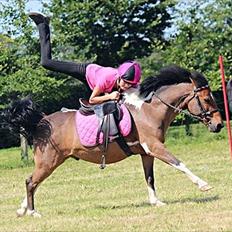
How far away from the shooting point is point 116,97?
35.7 ft

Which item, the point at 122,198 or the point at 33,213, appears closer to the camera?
the point at 33,213

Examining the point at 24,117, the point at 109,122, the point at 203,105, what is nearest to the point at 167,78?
the point at 203,105

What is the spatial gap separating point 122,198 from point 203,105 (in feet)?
8.69

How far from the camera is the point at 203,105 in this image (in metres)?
10.9

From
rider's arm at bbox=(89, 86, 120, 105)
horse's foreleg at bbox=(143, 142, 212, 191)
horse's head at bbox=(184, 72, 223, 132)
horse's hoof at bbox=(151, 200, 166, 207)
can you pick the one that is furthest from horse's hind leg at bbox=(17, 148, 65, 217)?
horse's head at bbox=(184, 72, 223, 132)

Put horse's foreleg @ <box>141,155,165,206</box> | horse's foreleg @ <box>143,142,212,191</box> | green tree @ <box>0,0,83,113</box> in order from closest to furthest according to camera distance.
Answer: horse's foreleg @ <box>143,142,212,191</box> → horse's foreleg @ <box>141,155,165,206</box> → green tree @ <box>0,0,83,113</box>

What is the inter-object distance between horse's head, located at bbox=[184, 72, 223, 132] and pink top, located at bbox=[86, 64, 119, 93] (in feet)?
3.83

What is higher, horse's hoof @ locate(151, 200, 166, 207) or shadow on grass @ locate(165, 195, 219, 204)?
horse's hoof @ locate(151, 200, 166, 207)

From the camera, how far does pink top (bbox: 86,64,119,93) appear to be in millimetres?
10812

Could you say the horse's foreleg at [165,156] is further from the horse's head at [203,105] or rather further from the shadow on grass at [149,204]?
the horse's head at [203,105]

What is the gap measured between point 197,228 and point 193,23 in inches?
1009

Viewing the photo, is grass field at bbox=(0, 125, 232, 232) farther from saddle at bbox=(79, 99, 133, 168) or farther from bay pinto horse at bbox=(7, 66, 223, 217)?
saddle at bbox=(79, 99, 133, 168)

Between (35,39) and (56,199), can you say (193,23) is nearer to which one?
(35,39)

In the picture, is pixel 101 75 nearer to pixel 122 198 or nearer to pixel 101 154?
pixel 101 154
